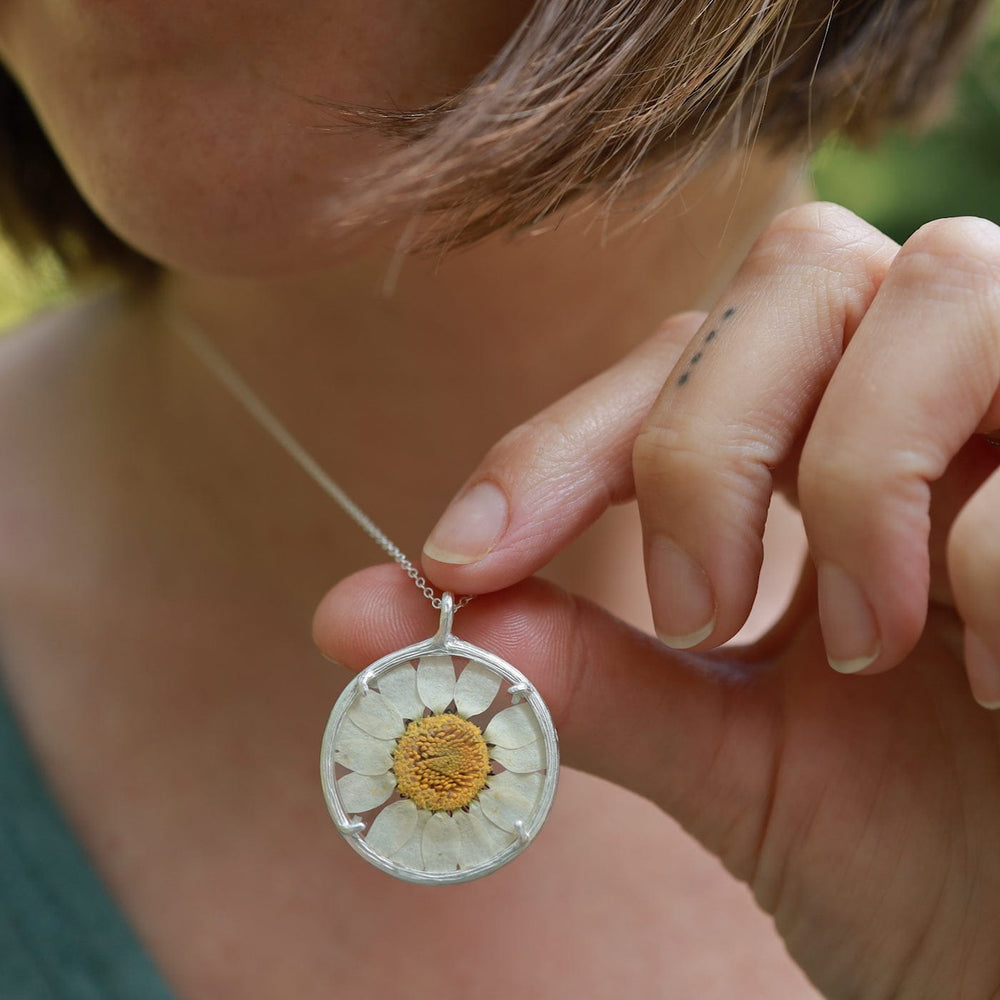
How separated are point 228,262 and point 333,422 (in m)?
0.53

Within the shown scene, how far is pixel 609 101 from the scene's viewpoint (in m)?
0.96

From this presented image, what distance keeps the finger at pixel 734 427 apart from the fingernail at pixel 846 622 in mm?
71

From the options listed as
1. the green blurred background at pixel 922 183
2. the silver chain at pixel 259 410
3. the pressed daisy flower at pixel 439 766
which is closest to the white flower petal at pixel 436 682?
the pressed daisy flower at pixel 439 766

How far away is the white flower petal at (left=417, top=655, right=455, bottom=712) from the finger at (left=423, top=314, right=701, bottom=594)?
0.30 feet

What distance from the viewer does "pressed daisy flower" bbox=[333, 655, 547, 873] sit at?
3.33ft

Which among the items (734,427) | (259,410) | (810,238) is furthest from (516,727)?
(259,410)

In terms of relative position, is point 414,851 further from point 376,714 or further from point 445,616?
point 445,616

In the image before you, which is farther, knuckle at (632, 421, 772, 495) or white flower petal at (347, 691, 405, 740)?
white flower petal at (347, 691, 405, 740)

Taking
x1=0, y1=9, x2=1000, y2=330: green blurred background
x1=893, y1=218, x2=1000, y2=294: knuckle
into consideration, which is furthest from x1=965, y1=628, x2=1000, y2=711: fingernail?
x1=0, y1=9, x2=1000, y2=330: green blurred background

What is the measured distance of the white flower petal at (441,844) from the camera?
101 cm

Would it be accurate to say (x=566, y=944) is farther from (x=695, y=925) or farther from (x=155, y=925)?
(x=155, y=925)

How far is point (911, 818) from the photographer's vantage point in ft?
3.51

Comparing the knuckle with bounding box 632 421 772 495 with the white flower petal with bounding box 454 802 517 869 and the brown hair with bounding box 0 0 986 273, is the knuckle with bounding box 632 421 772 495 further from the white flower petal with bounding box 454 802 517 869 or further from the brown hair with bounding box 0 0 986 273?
the white flower petal with bounding box 454 802 517 869

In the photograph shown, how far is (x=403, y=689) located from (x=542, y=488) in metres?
0.26
